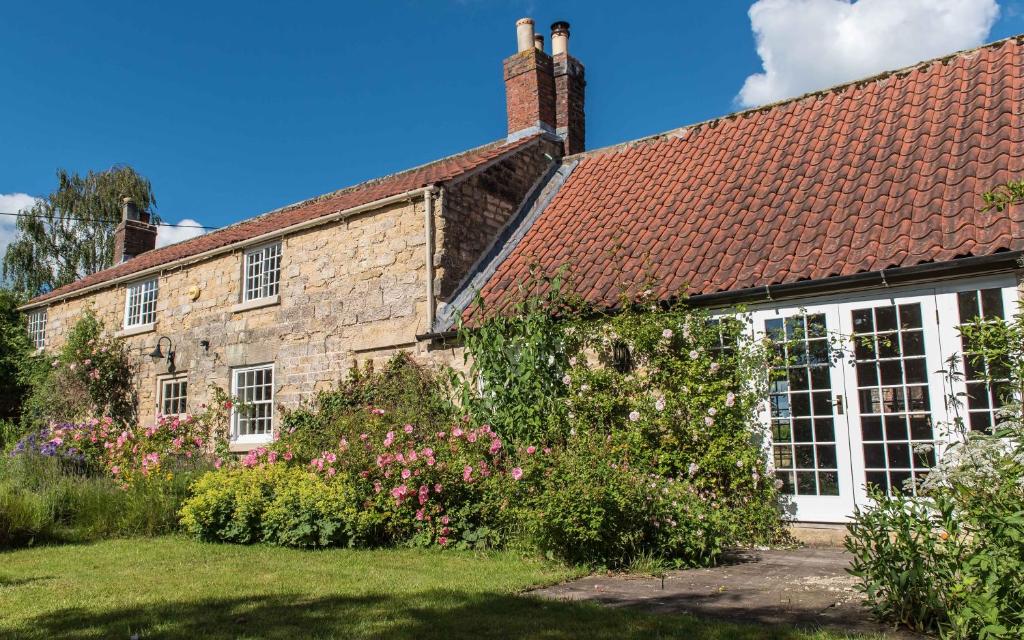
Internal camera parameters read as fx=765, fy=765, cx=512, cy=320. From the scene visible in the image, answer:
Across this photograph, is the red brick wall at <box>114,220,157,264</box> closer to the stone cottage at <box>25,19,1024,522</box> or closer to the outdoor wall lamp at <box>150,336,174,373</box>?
the stone cottage at <box>25,19,1024,522</box>

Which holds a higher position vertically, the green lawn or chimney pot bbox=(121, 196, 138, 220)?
chimney pot bbox=(121, 196, 138, 220)

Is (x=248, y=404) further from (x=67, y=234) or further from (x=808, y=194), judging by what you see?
(x=67, y=234)

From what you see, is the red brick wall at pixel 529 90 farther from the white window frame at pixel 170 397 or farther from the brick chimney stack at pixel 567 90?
the white window frame at pixel 170 397

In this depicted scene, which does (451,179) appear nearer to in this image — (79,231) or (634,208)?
(634,208)

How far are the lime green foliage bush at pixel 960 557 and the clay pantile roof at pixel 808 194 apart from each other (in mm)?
3257

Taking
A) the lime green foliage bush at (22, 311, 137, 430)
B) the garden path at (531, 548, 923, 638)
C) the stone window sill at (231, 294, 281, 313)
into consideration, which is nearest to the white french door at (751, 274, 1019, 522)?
the garden path at (531, 548, 923, 638)

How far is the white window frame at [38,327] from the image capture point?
19.9m

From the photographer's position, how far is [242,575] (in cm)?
695

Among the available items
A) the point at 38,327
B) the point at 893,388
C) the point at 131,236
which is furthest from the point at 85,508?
the point at 131,236

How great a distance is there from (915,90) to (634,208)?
13.6 feet

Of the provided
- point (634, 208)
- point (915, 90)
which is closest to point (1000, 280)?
point (915, 90)

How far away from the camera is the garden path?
16.1 ft

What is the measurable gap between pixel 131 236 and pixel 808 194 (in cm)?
2026

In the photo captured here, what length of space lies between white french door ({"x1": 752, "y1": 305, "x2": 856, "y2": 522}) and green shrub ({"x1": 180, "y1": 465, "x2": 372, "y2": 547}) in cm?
459
